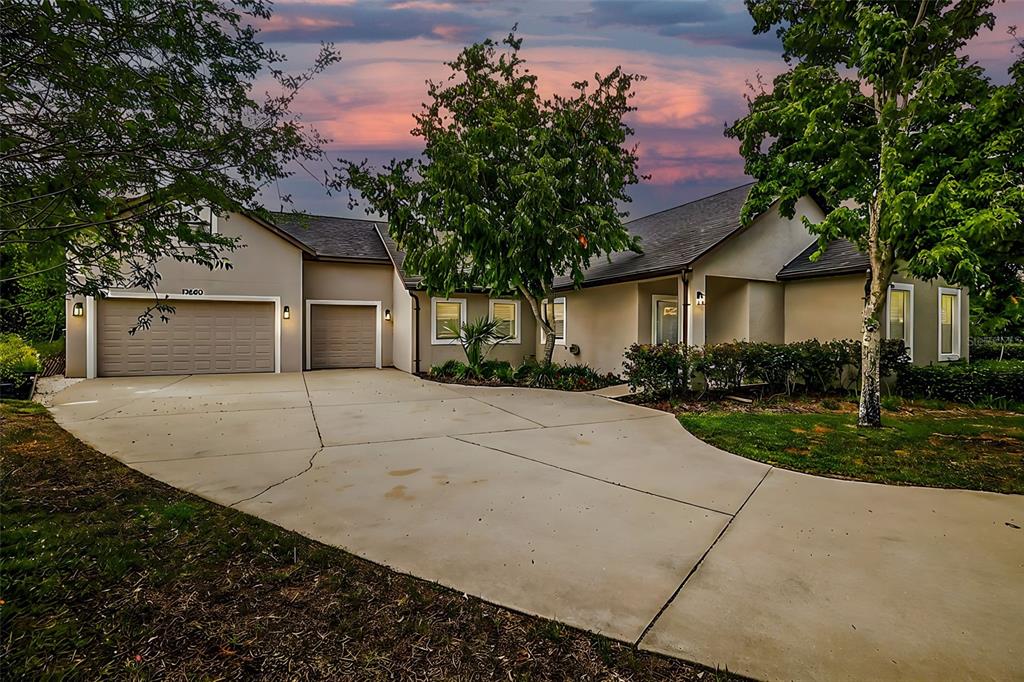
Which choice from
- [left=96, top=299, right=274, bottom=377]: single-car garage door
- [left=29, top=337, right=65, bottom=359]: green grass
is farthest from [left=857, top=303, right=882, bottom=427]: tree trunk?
[left=29, top=337, right=65, bottom=359]: green grass

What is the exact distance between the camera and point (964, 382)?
9.29m

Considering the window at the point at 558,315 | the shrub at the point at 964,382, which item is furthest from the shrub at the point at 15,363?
the shrub at the point at 964,382

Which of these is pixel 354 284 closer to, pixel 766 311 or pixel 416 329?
pixel 416 329

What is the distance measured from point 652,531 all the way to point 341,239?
15.3 metres

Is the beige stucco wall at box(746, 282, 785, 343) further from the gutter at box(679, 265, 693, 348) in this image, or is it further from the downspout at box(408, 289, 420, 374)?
the downspout at box(408, 289, 420, 374)

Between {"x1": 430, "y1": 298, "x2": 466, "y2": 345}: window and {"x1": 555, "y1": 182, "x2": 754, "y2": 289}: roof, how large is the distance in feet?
10.3

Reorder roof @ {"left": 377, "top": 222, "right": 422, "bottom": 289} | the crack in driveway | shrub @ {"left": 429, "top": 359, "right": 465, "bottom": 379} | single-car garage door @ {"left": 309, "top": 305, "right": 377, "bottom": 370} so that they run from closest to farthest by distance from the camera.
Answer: the crack in driveway, shrub @ {"left": 429, "top": 359, "right": 465, "bottom": 379}, roof @ {"left": 377, "top": 222, "right": 422, "bottom": 289}, single-car garage door @ {"left": 309, "top": 305, "right": 377, "bottom": 370}

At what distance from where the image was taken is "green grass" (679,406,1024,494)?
4840 millimetres

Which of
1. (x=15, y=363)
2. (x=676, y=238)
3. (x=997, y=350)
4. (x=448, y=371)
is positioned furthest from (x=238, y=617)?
(x=997, y=350)

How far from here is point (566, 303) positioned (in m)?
14.1

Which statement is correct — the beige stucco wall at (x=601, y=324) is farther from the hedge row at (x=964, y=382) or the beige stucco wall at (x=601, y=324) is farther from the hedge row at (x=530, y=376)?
the hedge row at (x=964, y=382)

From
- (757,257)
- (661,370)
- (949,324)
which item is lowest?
(661,370)

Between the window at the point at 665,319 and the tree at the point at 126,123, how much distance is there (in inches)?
382

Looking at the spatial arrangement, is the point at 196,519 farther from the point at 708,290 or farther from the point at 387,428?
the point at 708,290
